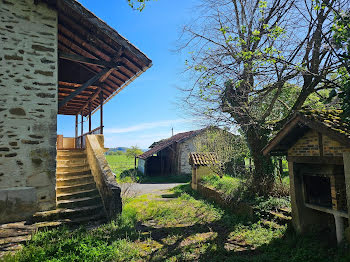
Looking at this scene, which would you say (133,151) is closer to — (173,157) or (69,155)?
(173,157)

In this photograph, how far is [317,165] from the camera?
15.5 feet

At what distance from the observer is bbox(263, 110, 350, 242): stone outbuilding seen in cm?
399

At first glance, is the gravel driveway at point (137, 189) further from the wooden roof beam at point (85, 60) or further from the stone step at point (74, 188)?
the wooden roof beam at point (85, 60)

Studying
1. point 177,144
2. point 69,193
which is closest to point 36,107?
point 69,193

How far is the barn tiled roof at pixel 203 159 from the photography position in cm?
1155

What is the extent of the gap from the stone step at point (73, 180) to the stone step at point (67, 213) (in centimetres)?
107

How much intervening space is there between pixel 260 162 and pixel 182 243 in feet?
14.2

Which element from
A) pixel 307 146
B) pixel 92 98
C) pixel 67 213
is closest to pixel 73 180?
pixel 67 213

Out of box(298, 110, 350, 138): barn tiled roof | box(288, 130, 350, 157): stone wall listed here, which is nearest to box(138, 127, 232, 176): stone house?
box(288, 130, 350, 157): stone wall

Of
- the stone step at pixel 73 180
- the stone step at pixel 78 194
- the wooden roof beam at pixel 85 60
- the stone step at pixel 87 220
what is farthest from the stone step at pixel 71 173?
the wooden roof beam at pixel 85 60

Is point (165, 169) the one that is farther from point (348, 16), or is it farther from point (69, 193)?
point (348, 16)

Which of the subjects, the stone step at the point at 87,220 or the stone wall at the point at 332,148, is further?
the stone step at the point at 87,220

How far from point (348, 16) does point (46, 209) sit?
7.95 m

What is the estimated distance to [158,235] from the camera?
5520 millimetres
